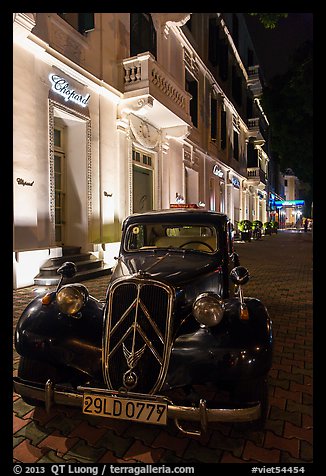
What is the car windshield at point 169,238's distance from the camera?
12.1 feet

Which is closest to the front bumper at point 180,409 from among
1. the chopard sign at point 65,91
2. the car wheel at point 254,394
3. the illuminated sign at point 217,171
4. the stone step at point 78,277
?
the car wheel at point 254,394

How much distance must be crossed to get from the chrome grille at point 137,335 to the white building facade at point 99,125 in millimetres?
5149

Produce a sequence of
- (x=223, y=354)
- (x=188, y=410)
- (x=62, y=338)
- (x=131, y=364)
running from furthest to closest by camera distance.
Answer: (x=62, y=338) → (x=131, y=364) → (x=223, y=354) → (x=188, y=410)

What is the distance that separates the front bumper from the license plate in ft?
0.12

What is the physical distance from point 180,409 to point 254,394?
0.58m

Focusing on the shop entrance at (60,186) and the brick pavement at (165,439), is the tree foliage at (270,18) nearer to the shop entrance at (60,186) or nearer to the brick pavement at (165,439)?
the shop entrance at (60,186)

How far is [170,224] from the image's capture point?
3836 mm

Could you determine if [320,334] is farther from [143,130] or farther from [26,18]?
[143,130]

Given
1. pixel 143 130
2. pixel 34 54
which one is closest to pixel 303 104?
pixel 143 130

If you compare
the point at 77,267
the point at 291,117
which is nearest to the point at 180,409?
the point at 77,267

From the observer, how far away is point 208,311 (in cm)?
227

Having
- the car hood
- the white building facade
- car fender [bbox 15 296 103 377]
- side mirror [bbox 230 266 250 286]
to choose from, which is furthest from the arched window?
car fender [bbox 15 296 103 377]

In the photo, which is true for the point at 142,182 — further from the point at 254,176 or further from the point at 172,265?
the point at 254,176

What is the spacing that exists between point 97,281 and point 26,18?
19.5 feet
